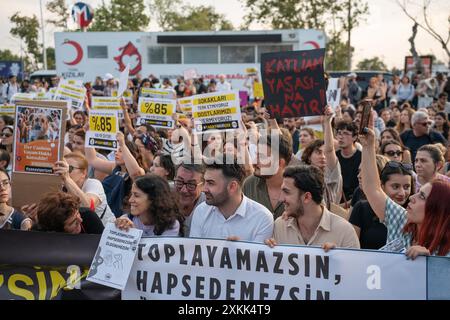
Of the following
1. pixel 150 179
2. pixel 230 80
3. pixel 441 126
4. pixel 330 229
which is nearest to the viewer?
pixel 330 229

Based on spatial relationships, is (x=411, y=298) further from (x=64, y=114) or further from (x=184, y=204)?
(x=64, y=114)

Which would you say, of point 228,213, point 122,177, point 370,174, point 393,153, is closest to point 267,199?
point 228,213

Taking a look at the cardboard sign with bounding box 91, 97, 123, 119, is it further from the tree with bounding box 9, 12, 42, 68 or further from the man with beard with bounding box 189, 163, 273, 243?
the tree with bounding box 9, 12, 42, 68

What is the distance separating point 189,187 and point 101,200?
950 mm

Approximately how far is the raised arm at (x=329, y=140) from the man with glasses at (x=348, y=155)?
0.79m

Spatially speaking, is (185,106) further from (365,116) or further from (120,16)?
(120,16)

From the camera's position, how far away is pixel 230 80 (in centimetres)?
3012

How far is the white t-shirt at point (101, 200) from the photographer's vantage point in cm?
583

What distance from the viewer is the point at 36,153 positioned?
552 centimetres

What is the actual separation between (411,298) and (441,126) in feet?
28.3

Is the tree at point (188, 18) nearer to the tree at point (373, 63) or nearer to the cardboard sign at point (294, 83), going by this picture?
the tree at point (373, 63)

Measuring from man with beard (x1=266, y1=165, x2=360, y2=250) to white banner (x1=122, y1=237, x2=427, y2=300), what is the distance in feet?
1.01

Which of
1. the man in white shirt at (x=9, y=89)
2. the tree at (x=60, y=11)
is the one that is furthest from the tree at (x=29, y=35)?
the man in white shirt at (x=9, y=89)

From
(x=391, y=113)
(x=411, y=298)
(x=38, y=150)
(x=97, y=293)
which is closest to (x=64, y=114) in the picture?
(x=38, y=150)
